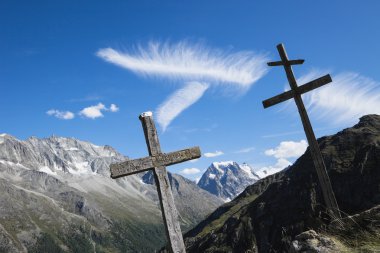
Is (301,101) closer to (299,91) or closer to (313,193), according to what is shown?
(299,91)

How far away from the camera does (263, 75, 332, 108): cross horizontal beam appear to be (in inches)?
569

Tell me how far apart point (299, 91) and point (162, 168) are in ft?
19.0

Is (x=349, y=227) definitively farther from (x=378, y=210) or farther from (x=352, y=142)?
(x=352, y=142)

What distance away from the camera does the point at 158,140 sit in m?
13.6

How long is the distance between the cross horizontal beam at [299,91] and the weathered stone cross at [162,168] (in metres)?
3.64

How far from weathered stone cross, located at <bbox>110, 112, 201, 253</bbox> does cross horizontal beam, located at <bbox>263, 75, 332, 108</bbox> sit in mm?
3637

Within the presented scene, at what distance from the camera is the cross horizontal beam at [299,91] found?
47.4 feet

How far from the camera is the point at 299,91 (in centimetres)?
1512

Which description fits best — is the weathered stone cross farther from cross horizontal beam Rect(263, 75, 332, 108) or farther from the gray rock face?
the gray rock face

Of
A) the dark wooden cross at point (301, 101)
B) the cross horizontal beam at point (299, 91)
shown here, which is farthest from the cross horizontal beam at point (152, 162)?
the dark wooden cross at point (301, 101)

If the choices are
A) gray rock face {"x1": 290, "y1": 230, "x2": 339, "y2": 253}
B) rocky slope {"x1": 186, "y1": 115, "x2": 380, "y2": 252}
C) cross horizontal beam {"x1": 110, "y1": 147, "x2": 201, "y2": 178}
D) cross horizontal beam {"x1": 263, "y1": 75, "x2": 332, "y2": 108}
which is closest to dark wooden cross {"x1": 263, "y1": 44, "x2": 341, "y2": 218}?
cross horizontal beam {"x1": 263, "y1": 75, "x2": 332, "y2": 108}

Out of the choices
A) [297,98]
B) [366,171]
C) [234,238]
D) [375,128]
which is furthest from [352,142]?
[297,98]

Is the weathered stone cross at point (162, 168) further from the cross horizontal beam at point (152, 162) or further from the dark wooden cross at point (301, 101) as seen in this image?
the dark wooden cross at point (301, 101)

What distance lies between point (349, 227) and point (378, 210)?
2.40ft
